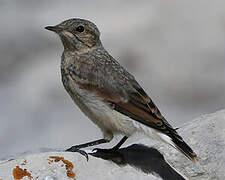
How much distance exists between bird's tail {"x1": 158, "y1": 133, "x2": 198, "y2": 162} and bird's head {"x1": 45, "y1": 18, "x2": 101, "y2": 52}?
5.40 ft

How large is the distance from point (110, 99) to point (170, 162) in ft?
3.00

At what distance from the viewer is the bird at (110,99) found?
28.5 ft

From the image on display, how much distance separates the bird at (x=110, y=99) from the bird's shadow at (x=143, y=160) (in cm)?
20

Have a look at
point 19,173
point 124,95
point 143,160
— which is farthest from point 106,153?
point 19,173

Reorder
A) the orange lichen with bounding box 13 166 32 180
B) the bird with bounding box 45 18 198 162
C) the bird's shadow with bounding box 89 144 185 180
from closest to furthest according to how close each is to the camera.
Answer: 1. the orange lichen with bounding box 13 166 32 180
2. the bird's shadow with bounding box 89 144 185 180
3. the bird with bounding box 45 18 198 162

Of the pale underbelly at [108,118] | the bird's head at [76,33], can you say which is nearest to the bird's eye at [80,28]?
the bird's head at [76,33]

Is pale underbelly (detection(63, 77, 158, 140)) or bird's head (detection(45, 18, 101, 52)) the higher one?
bird's head (detection(45, 18, 101, 52))

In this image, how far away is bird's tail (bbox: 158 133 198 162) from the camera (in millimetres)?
8250

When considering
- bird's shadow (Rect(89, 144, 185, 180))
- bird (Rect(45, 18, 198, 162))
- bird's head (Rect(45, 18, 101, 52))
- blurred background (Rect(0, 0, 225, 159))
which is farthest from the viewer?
blurred background (Rect(0, 0, 225, 159))

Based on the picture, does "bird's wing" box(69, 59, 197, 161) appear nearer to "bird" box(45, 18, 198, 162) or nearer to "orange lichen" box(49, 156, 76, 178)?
"bird" box(45, 18, 198, 162)

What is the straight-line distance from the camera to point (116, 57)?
15.1 metres

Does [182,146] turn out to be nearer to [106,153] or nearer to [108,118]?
[106,153]

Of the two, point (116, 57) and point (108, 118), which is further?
point (116, 57)

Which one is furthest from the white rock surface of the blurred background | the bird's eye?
the blurred background
